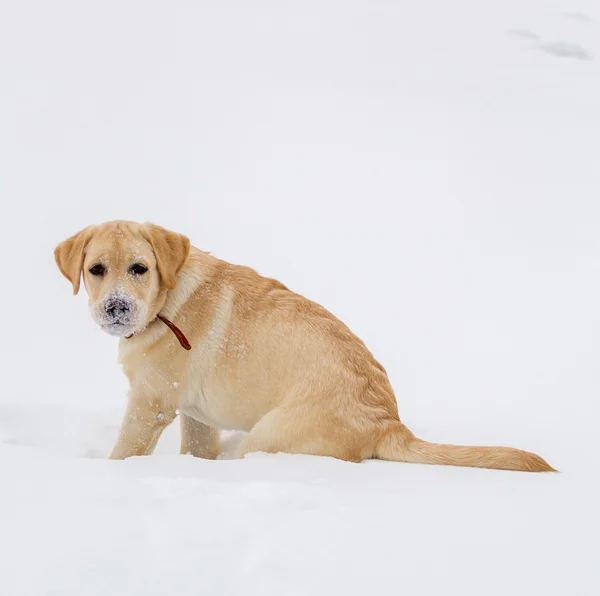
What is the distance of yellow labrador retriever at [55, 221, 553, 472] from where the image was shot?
394cm

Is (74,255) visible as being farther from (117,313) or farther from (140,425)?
(140,425)

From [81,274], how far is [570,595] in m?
3.09

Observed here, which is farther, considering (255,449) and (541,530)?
(255,449)

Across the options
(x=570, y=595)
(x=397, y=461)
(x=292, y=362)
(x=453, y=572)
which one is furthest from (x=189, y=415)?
(x=570, y=595)

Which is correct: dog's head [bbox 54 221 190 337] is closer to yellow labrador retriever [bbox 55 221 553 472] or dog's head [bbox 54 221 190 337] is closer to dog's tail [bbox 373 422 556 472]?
yellow labrador retriever [bbox 55 221 553 472]

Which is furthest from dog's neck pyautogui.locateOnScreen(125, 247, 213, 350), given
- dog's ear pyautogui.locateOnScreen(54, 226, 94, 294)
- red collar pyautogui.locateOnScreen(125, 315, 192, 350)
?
dog's ear pyautogui.locateOnScreen(54, 226, 94, 294)

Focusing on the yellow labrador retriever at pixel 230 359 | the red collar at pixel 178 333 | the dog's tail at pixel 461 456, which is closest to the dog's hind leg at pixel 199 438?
the yellow labrador retriever at pixel 230 359

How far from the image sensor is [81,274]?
4258 mm

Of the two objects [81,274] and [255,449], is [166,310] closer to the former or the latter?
[81,274]

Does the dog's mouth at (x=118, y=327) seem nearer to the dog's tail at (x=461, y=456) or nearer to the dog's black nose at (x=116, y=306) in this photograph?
the dog's black nose at (x=116, y=306)

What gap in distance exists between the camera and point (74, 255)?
4199 millimetres

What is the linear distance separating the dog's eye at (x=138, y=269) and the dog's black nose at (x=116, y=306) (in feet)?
0.75

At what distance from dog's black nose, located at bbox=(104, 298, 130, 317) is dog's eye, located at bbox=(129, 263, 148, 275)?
23 centimetres

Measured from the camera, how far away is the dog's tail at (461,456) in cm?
377
